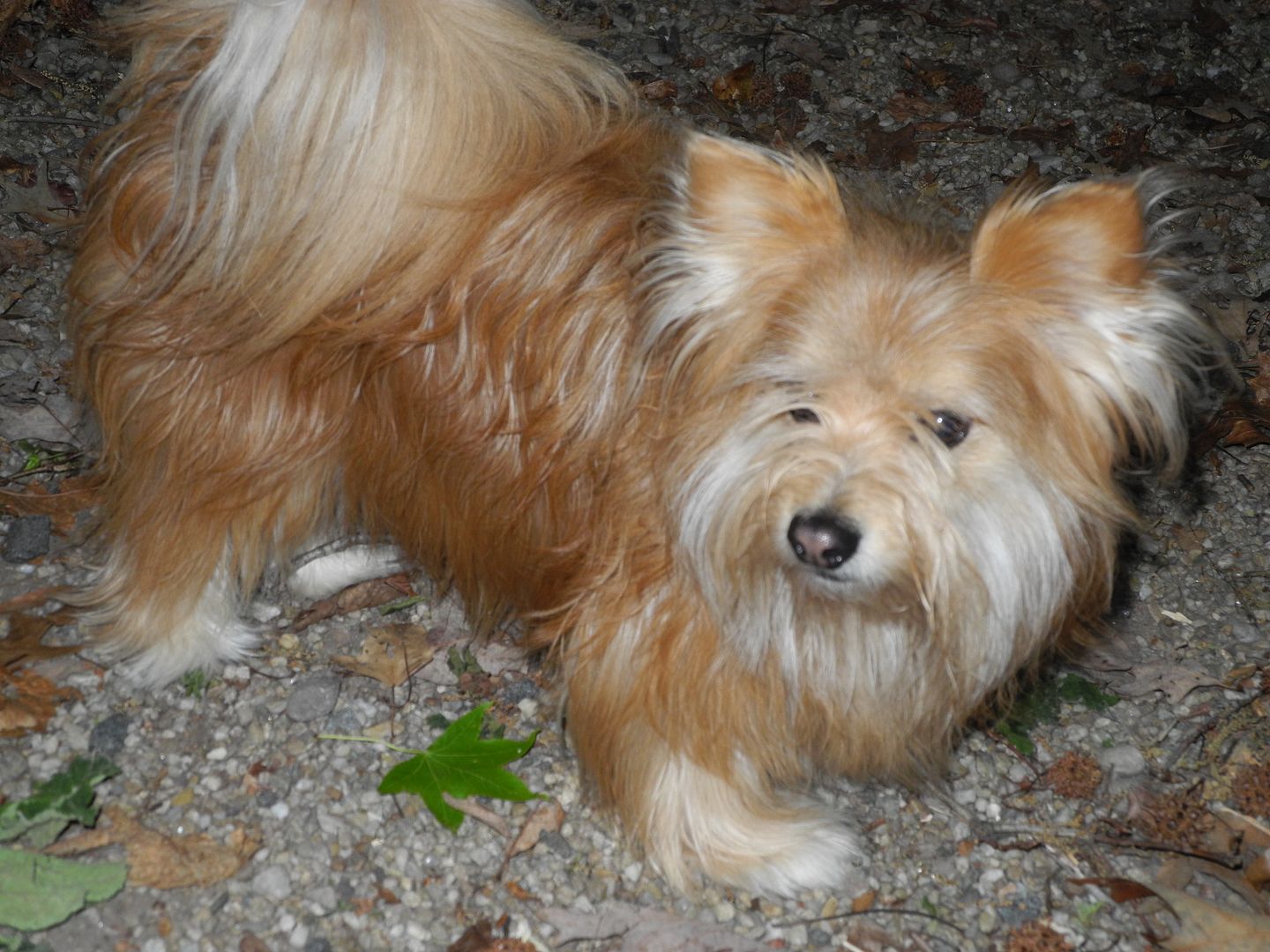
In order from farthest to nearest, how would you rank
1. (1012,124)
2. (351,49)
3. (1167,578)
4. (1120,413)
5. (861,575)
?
(1012,124)
(1167,578)
(351,49)
(1120,413)
(861,575)

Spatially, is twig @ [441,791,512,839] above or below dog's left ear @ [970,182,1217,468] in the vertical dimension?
below

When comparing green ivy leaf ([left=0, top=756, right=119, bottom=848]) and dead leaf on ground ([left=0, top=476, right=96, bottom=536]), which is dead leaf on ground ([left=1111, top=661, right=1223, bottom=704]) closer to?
green ivy leaf ([left=0, top=756, right=119, bottom=848])

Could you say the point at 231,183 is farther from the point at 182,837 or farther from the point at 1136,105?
the point at 1136,105

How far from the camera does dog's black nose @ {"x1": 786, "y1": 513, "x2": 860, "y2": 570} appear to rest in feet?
8.30

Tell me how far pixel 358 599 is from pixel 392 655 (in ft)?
0.85

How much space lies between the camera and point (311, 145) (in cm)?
310

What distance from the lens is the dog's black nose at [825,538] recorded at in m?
2.53

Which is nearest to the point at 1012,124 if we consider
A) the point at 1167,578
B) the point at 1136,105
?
the point at 1136,105

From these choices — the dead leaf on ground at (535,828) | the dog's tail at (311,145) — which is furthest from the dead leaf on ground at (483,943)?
the dog's tail at (311,145)

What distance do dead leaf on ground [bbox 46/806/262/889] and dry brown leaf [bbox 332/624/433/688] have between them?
2.08ft

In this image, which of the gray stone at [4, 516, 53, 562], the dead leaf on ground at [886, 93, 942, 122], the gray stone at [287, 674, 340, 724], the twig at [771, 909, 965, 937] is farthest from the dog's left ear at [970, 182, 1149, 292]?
the dead leaf on ground at [886, 93, 942, 122]

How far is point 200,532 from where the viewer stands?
11.8 feet

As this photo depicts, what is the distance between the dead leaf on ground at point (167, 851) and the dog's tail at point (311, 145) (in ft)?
4.14

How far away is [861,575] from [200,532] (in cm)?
189
